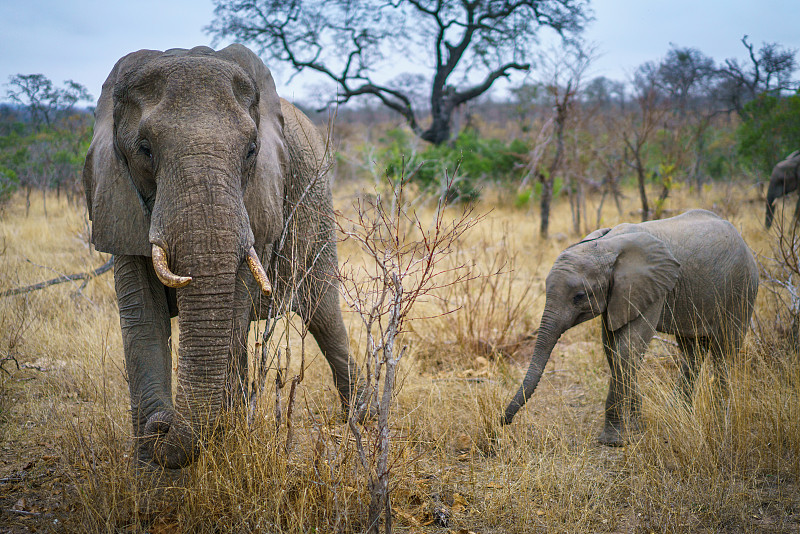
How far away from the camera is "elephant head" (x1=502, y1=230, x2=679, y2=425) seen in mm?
3934

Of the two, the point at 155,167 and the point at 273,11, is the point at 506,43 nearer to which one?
the point at 273,11

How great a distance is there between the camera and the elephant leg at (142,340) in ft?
9.86

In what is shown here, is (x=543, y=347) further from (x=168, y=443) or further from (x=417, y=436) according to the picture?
(x=168, y=443)

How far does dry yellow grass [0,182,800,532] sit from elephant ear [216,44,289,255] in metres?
0.54

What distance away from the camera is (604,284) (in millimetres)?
4031

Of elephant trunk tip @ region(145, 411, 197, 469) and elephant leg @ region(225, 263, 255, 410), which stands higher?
elephant leg @ region(225, 263, 255, 410)

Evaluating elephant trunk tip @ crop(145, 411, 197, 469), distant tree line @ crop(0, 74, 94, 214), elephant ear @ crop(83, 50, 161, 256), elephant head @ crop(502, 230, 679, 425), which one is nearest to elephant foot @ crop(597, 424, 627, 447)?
elephant head @ crop(502, 230, 679, 425)

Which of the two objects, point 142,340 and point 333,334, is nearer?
point 142,340

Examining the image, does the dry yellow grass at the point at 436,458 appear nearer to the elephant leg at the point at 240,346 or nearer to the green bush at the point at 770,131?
the elephant leg at the point at 240,346

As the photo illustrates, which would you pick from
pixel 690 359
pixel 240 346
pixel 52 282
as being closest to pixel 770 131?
pixel 690 359

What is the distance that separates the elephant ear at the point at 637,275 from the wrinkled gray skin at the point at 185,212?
2139 millimetres

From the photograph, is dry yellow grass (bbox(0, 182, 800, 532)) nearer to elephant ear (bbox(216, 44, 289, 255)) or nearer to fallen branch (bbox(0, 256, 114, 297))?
fallen branch (bbox(0, 256, 114, 297))

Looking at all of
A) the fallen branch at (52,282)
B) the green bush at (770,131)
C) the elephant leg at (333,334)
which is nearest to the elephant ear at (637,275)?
the elephant leg at (333,334)

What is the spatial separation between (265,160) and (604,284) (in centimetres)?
224
